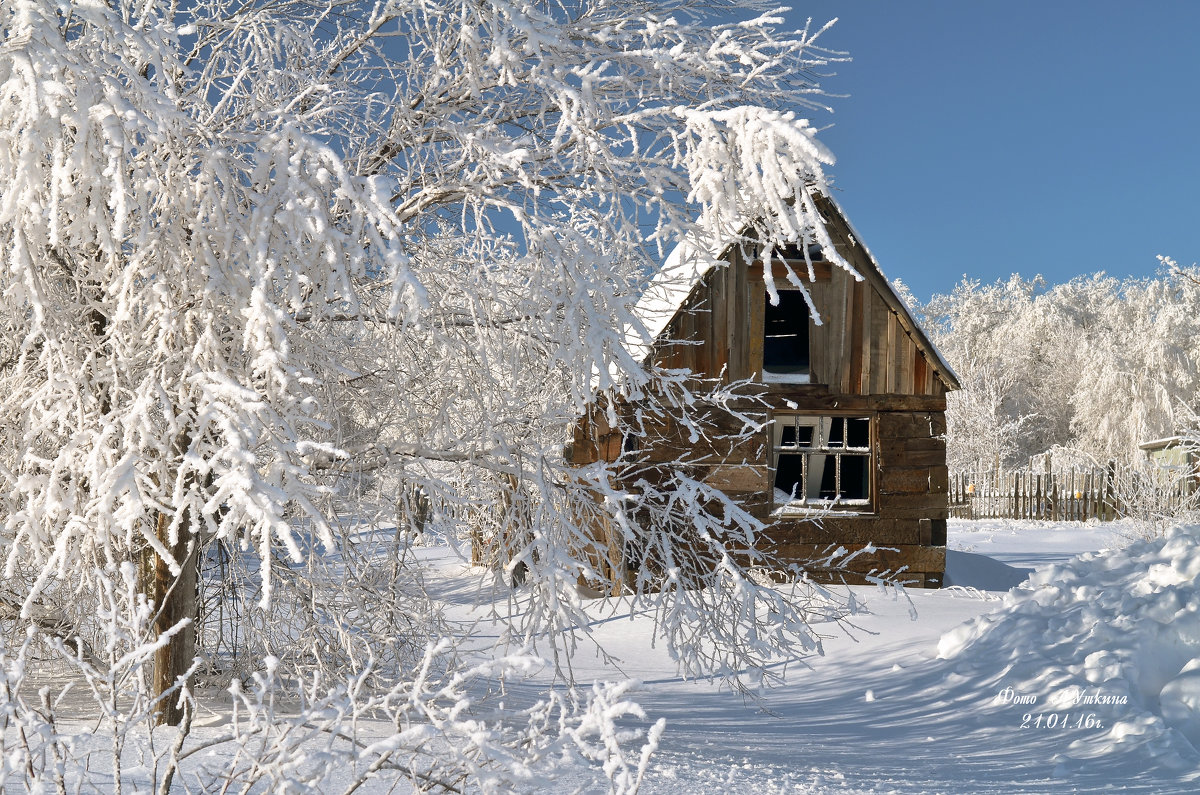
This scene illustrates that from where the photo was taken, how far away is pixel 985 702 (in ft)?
23.1

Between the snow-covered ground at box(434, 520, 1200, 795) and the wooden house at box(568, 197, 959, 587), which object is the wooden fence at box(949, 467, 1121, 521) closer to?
the wooden house at box(568, 197, 959, 587)

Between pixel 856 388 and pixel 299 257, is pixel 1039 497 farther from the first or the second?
pixel 299 257

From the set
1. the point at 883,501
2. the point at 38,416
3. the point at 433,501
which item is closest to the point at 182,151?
the point at 38,416

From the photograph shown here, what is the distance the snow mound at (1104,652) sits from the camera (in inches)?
239

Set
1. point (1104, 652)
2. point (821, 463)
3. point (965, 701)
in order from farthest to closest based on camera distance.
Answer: point (821, 463), point (965, 701), point (1104, 652)

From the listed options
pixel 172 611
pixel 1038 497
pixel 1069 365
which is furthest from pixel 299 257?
pixel 1069 365

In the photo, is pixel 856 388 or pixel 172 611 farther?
pixel 856 388

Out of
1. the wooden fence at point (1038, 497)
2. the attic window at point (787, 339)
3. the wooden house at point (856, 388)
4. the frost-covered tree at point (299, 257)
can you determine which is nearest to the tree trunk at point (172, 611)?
the frost-covered tree at point (299, 257)

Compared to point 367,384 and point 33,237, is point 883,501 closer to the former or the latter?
point 367,384

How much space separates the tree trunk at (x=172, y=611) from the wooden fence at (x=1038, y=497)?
24389 millimetres

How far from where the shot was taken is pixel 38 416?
4895 mm

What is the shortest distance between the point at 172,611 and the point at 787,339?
11.3 m

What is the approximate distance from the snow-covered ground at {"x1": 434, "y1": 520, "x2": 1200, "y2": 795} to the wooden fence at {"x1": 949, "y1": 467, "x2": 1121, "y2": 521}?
62.2 ft

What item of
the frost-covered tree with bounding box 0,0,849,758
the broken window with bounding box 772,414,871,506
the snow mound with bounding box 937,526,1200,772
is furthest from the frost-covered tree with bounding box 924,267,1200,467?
the frost-covered tree with bounding box 0,0,849,758
